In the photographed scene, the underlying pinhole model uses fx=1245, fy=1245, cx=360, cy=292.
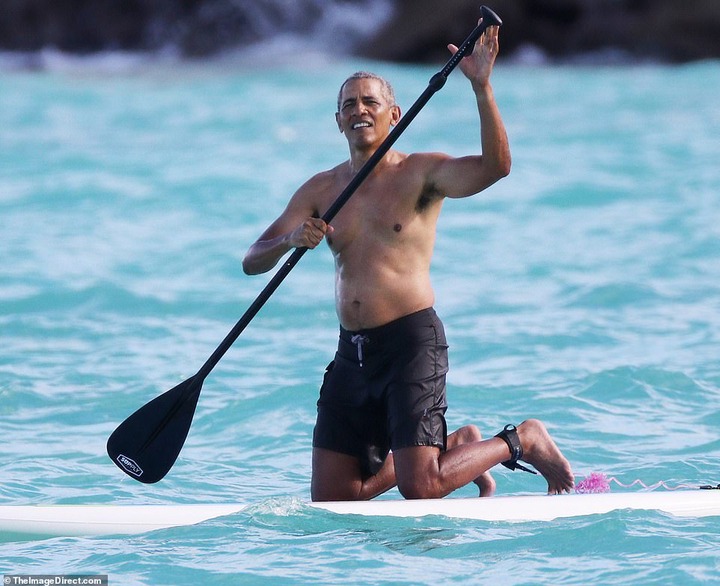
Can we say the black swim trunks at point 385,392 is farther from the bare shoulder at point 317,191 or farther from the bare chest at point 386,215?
the bare shoulder at point 317,191

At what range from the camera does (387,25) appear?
2358cm

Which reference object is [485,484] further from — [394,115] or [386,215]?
[394,115]

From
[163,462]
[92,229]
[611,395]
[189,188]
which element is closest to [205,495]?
[163,462]

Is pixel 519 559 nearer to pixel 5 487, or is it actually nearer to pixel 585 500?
pixel 585 500

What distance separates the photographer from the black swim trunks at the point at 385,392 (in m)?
4.64

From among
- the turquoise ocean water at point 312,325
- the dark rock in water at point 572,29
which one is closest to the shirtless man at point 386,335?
the turquoise ocean water at point 312,325

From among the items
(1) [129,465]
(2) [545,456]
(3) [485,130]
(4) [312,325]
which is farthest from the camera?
(4) [312,325]

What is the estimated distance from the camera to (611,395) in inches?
269

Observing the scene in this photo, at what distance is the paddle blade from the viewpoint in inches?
196

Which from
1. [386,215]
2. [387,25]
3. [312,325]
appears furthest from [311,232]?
[387,25]

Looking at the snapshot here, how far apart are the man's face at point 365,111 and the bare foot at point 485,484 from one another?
4.60 feet

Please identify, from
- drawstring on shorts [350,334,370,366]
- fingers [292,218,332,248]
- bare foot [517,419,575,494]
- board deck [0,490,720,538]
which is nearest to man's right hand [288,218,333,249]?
fingers [292,218,332,248]

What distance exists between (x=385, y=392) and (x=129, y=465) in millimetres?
1095

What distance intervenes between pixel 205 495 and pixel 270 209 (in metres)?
6.45
